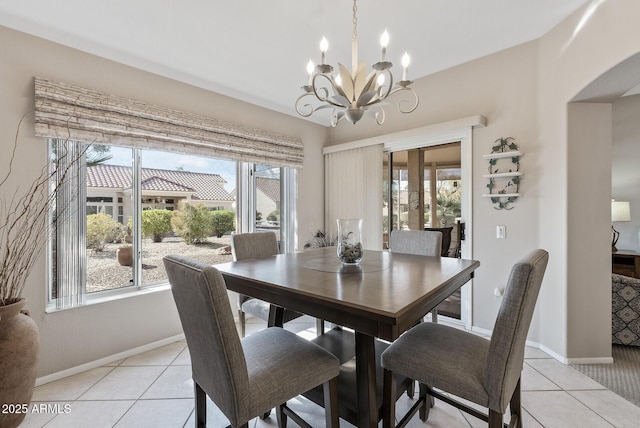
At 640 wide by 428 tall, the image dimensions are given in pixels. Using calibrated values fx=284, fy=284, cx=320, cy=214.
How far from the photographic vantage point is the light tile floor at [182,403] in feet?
5.58

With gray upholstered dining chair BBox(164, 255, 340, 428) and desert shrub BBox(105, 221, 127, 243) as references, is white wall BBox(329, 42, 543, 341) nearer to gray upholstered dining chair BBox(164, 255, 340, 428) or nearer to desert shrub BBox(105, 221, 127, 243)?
gray upholstered dining chair BBox(164, 255, 340, 428)

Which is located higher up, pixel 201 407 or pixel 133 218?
pixel 133 218

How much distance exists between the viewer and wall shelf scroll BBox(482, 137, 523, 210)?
8.44 feet

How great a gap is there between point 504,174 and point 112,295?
369cm

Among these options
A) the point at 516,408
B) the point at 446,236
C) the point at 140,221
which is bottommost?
the point at 516,408

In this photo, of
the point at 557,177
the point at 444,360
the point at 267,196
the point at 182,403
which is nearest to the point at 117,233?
the point at 182,403

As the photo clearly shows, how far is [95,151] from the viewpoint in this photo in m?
2.41

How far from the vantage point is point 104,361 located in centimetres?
237

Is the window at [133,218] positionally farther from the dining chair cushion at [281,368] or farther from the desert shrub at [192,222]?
the dining chair cushion at [281,368]

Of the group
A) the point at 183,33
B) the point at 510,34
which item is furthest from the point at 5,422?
the point at 510,34

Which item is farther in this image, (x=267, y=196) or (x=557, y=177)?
(x=267, y=196)

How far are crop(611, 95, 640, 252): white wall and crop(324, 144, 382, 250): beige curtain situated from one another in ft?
10.1

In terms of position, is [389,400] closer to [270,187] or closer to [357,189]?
[357,189]

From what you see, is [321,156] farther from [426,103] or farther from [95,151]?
[95,151]
